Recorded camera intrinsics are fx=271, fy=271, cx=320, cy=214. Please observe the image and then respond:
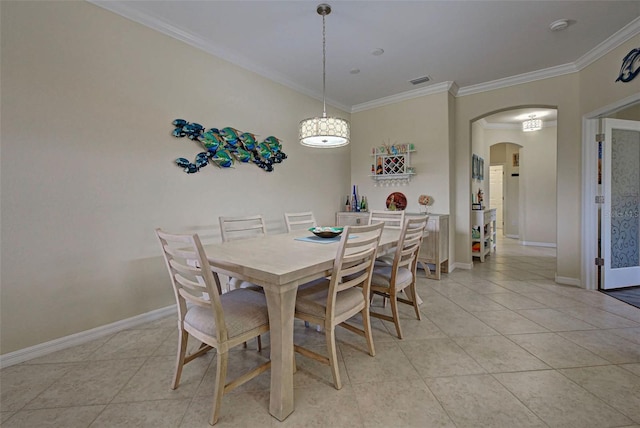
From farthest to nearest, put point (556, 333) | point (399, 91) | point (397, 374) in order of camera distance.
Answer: point (399, 91)
point (556, 333)
point (397, 374)

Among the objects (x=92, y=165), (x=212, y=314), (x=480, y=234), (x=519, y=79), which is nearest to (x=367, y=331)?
(x=212, y=314)

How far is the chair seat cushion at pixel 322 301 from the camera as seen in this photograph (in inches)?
63.9

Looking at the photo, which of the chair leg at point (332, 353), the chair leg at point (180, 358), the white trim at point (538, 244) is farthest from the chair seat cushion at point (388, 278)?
the white trim at point (538, 244)

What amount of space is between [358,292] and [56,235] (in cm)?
221

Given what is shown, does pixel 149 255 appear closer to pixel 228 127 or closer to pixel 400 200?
pixel 228 127

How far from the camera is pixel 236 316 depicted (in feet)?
4.76

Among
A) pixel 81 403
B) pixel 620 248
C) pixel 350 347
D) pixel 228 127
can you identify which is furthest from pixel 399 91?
pixel 81 403

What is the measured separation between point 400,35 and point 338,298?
2597 mm

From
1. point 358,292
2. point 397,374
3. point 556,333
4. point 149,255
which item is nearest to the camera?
point 397,374

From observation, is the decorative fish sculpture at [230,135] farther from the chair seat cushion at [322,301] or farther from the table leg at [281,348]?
the table leg at [281,348]

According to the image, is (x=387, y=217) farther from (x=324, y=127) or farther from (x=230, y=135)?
(x=230, y=135)

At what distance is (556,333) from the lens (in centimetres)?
216

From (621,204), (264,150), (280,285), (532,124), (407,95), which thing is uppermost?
(407,95)

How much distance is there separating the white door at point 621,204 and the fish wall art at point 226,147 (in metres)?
3.88
